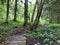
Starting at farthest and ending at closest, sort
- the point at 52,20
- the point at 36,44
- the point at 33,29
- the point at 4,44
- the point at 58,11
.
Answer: the point at 52,20, the point at 58,11, the point at 33,29, the point at 4,44, the point at 36,44

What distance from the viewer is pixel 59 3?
64.5 ft

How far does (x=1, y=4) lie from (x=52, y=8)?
709 centimetres

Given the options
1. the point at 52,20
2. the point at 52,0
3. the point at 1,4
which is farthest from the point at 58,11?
the point at 1,4

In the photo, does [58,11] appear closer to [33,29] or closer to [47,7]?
[47,7]

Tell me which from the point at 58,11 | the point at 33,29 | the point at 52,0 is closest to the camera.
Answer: the point at 33,29

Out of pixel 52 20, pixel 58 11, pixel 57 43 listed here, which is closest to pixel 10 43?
pixel 57 43

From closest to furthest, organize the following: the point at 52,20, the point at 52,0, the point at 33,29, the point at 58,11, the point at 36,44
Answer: the point at 36,44, the point at 33,29, the point at 52,0, the point at 58,11, the point at 52,20

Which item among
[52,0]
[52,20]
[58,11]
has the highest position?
[52,0]

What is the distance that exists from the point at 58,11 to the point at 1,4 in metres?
7.92

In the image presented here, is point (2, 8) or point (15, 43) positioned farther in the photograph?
point (2, 8)

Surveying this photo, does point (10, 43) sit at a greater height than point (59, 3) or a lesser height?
lesser

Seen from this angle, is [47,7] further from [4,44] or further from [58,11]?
[4,44]

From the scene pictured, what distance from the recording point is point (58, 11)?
69.2 ft

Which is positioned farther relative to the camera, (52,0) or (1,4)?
(1,4)
